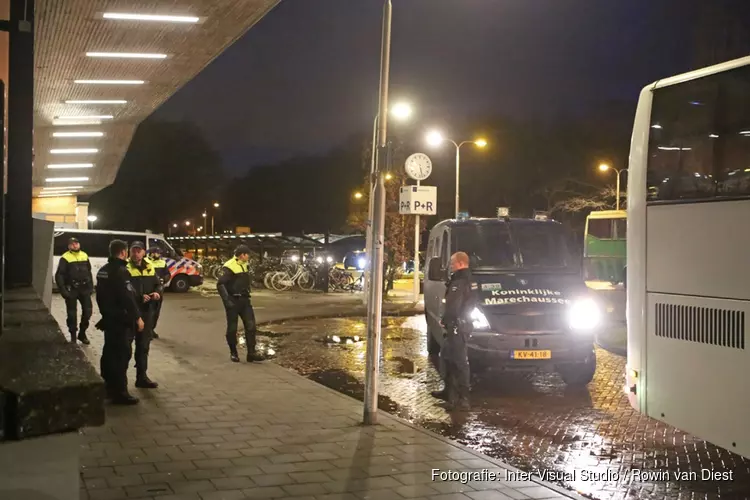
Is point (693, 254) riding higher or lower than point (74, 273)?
higher

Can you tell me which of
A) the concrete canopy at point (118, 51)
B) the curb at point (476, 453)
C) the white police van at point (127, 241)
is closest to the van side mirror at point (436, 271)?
the curb at point (476, 453)

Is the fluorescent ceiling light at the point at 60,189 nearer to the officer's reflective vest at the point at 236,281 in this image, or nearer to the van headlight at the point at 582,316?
the officer's reflective vest at the point at 236,281

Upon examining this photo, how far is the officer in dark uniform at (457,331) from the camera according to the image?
840 cm

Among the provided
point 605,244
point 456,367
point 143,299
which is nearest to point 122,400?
point 143,299

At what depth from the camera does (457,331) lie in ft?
27.5

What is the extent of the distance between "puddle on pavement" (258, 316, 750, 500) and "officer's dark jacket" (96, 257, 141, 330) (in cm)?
304

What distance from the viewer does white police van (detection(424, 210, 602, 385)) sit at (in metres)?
9.29

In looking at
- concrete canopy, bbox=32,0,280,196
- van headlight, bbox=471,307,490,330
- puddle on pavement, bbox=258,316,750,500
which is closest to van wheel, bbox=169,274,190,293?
concrete canopy, bbox=32,0,280,196

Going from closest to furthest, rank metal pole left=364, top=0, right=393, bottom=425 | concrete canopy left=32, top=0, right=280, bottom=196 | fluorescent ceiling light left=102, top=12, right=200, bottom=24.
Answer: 1. metal pole left=364, top=0, right=393, bottom=425
2. concrete canopy left=32, top=0, right=280, bottom=196
3. fluorescent ceiling light left=102, top=12, right=200, bottom=24

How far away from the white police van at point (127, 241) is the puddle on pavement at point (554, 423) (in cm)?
1438

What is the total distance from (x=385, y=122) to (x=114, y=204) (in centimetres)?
5788

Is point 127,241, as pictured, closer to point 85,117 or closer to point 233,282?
point 85,117

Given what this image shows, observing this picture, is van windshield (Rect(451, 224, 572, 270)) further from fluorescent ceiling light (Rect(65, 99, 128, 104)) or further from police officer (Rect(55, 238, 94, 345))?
fluorescent ceiling light (Rect(65, 99, 128, 104))

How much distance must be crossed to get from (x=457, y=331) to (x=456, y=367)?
1.49 feet
